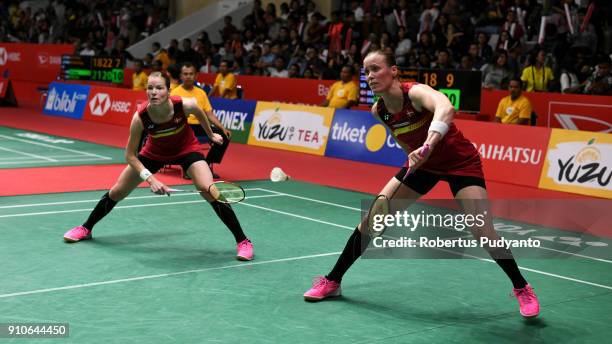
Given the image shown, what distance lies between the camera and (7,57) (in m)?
31.1

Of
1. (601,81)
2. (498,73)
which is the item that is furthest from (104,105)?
(601,81)

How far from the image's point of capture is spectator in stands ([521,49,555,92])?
16391 mm

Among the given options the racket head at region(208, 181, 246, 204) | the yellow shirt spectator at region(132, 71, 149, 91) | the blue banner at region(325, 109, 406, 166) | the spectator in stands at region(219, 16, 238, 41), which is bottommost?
the blue banner at region(325, 109, 406, 166)

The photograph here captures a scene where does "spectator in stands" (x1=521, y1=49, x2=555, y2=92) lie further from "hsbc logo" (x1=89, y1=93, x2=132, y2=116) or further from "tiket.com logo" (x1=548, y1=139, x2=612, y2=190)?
"hsbc logo" (x1=89, y1=93, x2=132, y2=116)

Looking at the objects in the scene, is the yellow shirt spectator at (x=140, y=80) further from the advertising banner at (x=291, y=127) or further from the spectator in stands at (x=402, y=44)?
the spectator in stands at (x=402, y=44)

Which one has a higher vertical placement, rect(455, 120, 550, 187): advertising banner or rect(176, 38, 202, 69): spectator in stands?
rect(176, 38, 202, 69): spectator in stands

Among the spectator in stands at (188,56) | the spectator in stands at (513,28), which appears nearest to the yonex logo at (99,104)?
the spectator in stands at (188,56)

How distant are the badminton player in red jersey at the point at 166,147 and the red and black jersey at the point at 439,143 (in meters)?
2.20

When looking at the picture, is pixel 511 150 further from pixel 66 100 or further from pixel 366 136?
pixel 66 100

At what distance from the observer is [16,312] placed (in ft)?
18.8

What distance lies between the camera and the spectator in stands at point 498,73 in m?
16.6

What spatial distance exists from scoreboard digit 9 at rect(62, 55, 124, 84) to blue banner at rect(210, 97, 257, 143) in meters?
4.65

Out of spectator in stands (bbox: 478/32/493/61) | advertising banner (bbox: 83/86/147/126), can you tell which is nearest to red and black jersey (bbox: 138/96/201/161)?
spectator in stands (bbox: 478/32/493/61)

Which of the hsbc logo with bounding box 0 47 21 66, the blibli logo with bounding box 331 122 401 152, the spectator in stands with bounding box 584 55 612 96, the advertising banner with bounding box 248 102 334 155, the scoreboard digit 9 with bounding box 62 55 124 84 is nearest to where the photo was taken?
the blibli logo with bounding box 331 122 401 152
